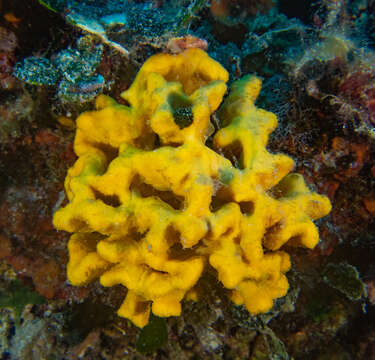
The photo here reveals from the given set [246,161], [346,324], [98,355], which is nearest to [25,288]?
[98,355]

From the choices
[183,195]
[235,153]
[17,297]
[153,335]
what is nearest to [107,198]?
[183,195]

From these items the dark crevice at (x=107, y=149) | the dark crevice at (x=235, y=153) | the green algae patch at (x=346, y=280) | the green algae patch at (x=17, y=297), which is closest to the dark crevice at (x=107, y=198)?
the dark crevice at (x=107, y=149)

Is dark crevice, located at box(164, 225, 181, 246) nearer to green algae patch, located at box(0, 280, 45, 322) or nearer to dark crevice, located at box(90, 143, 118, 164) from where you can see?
dark crevice, located at box(90, 143, 118, 164)

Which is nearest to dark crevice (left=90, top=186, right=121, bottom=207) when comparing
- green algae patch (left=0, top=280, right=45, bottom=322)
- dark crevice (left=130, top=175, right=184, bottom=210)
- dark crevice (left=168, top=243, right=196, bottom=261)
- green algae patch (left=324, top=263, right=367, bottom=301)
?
dark crevice (left=130, top=175, right=184, bottom=210)

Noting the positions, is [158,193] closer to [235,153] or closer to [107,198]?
[107,198]

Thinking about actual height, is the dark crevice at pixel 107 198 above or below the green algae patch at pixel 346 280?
above

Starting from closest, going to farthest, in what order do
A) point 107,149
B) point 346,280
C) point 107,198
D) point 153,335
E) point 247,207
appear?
point 247,207
point 107,198
point 107,149
point 153,335
point 346,280

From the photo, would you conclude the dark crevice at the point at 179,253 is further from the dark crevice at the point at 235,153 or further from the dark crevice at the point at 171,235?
the dark crevice at the point at 235,153
